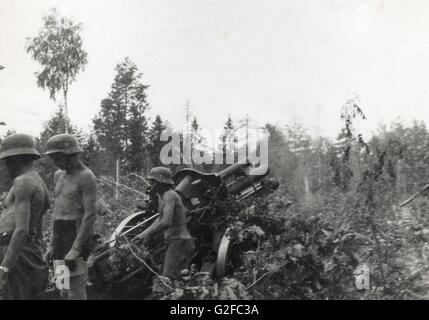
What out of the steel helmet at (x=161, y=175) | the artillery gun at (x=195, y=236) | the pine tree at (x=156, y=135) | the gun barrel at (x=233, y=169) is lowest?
the artillery gun at (x=195, y=236)

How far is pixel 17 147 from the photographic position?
4496 millimetres

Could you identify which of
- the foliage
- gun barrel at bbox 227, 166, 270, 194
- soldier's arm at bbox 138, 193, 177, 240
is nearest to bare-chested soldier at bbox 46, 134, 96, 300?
soldier's arm at bbox 138, 193, 177, 240

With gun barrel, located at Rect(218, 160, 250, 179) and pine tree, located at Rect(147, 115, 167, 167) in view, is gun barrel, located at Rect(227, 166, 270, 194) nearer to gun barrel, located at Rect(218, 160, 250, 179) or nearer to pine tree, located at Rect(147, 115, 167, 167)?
gun barrel, located at Rect(218, 160, 250, 179)

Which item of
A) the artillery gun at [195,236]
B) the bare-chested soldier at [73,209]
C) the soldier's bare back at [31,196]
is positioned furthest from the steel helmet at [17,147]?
the artillery gun at [195,236]

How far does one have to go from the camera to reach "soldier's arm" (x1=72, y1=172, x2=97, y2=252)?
4.89 m

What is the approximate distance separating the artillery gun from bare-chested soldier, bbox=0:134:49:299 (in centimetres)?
136

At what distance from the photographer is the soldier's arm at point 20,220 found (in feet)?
13.6

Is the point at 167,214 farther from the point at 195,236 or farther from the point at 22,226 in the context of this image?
the point at 22,226

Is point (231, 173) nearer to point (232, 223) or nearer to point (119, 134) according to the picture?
point (232, 223)

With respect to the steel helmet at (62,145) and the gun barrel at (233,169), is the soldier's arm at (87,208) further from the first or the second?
the gun barrel at (233,169)

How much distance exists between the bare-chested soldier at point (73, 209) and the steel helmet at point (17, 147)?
471 mm

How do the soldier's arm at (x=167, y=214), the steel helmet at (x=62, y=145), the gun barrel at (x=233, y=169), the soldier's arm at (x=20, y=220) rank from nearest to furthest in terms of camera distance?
the soldier's arm at (x=20, y=220)
the steel helmet at (x=62, y=145)
the soldier's arm at (x=167, y=214)
the gun barrel at (x=233, y=169)

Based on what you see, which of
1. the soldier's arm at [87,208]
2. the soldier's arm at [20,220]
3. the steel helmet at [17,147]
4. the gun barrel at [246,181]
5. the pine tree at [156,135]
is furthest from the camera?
the pine tree at [156,135]
